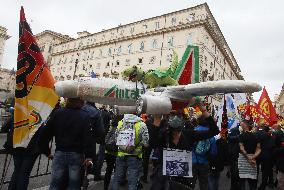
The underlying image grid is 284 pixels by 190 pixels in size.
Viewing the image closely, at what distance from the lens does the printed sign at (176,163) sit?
483cm

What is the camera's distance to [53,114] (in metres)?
4.39

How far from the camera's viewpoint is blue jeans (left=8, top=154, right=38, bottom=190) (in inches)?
179

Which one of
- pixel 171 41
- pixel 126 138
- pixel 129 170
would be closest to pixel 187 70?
pixel 126 138

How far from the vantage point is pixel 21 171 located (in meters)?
4.57

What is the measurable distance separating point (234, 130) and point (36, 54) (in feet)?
19.9

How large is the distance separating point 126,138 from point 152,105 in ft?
6.67

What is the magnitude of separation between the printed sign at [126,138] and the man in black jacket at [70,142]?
1.09m

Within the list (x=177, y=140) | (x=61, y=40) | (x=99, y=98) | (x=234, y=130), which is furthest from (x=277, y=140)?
(x=61, y=40)

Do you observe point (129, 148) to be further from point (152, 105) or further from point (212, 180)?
point (212, 180)

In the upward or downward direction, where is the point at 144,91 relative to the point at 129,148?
upward

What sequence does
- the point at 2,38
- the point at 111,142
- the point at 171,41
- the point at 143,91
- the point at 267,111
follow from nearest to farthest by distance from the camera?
the point at 143,91, the point at 111,142, the point at 267,111, the point at 171,41, the point at 2,38

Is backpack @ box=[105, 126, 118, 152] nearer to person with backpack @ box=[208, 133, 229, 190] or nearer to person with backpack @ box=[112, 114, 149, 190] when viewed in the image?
person with backpack @ box=[112, 114, 149, 190]

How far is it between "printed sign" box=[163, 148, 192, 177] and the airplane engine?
1.38 metres

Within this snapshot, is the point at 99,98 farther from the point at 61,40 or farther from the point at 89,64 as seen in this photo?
the point at 61,40
